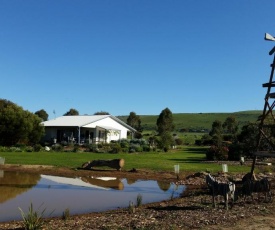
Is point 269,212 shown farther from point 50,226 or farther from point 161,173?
point 161,173

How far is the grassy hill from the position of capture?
153125 millimetres

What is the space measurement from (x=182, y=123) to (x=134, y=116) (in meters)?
71.4

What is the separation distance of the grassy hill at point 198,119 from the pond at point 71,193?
12687 cm

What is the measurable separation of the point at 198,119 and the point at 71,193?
16355 centimetres

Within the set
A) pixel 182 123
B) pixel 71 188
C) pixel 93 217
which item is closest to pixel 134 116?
pixel 182 123

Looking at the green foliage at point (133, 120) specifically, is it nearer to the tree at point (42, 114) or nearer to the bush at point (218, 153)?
the tree at point (42, 114)

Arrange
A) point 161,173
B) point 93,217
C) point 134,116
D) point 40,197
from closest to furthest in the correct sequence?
point 93,217, point 40,197, point 161,173, point 134,116

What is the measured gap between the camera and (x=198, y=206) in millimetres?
12555

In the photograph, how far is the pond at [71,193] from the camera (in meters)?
13.2

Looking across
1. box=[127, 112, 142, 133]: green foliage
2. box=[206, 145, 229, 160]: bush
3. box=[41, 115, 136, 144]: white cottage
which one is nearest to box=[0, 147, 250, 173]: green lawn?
box=[206, 145, 229, 160]: bush

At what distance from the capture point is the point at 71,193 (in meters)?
16.3

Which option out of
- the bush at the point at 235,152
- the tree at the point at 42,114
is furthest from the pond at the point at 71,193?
the tree at the point at 42,114

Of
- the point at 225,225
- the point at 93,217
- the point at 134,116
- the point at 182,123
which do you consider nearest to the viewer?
the point at 225,225

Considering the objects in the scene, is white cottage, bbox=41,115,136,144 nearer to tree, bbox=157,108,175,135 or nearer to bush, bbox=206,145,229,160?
tree, bbox=157,108,175,135
